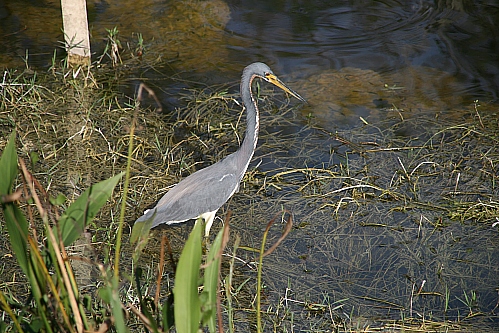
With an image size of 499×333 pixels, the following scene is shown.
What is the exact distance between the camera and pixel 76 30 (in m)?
6.30

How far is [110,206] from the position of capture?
458 cm

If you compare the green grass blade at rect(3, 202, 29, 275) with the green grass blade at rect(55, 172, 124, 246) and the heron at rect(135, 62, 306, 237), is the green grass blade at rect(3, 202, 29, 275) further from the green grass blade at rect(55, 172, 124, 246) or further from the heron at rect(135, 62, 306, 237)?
the heron at rect(135, 62, 306, 237)

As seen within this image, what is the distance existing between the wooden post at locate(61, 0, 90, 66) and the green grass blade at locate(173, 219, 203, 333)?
4704 millimetres

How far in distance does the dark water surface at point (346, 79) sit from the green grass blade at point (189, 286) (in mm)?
1756

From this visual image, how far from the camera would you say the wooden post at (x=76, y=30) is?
6.22 meters

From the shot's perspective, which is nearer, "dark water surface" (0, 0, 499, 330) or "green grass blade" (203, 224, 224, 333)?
"green grass blade" (203, 224, 224, 333)

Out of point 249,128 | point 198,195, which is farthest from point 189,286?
point 249,128

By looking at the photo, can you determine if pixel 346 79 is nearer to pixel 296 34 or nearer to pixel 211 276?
pixel 296 34

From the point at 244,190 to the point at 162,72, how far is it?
2332 mm

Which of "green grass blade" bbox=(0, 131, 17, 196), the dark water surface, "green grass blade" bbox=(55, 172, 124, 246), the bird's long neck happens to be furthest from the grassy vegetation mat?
"green grass blade" bbox=(0, 131, 17, 196)

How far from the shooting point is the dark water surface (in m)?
3.99

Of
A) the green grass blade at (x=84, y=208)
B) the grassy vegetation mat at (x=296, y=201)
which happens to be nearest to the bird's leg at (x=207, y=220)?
the grassy vegetation mat at (x=296, y=201)

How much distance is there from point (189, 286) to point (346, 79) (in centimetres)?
511

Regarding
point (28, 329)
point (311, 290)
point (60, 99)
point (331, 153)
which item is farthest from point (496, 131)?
point (28, 329)
